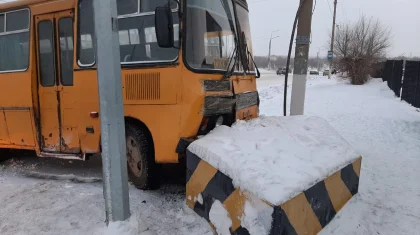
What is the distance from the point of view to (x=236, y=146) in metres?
3.32

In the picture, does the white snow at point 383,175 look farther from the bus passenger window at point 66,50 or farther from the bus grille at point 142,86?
the bus passenger window at point 66,50

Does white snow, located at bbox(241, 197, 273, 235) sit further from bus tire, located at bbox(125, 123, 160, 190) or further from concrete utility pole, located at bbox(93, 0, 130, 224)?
bus tire, located at bbox(125, 123, 160, 190)

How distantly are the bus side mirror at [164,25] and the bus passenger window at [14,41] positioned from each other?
116 inches

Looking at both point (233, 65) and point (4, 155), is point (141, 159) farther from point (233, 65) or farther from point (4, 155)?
point (4, 155)

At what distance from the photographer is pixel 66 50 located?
4906mm

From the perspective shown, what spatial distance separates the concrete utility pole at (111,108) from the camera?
2.77 metres

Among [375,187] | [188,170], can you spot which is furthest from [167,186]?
[375,187]

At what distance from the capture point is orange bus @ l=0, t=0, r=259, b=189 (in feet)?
12.3

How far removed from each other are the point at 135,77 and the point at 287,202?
242 centimetres

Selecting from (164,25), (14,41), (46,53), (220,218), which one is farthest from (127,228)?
(14,41)

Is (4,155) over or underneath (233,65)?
underneath

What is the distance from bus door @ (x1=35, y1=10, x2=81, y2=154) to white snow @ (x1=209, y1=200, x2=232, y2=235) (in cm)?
259

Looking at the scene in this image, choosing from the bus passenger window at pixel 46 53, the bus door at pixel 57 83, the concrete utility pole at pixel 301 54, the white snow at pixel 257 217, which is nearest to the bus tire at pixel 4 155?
the bus door at pixel 57 83

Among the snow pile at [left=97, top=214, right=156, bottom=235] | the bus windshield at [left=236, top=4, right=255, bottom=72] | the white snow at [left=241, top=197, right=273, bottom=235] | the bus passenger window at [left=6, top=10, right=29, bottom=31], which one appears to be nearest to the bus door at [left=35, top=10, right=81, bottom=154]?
the bus passenger window at [left=6, top=10, right=29, bottom=31]
